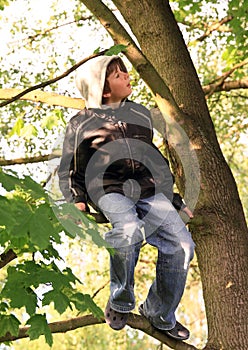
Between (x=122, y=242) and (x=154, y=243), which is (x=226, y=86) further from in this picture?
(x=122, y=242)

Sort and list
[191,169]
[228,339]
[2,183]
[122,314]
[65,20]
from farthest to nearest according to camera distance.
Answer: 1. [65,20]
2. [191,169]
3. [228,339]
4. [122,314]
5. [2,183]

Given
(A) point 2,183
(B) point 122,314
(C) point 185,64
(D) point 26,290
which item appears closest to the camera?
(A) point 2,183

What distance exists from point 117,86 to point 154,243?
0.99 m

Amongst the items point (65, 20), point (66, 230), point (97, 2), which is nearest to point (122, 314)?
point (66, 230)

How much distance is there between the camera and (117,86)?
4496 mm

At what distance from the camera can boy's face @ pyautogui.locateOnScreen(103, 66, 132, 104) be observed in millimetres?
4492

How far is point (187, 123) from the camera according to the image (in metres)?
5.35

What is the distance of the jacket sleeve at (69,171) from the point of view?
4.41 m

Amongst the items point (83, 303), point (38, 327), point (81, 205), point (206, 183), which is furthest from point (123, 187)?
point (206, 183)

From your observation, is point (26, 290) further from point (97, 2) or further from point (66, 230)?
point (97, 2)

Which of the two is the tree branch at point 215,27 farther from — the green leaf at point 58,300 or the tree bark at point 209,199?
the green leaf at point 58,300

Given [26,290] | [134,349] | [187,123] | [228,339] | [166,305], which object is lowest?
[134,349]

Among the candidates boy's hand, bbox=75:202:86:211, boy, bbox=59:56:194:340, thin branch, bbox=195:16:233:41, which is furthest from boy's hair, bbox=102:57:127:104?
thin branch, bbox=195:16:233:41

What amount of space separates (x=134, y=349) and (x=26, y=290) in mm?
15503
